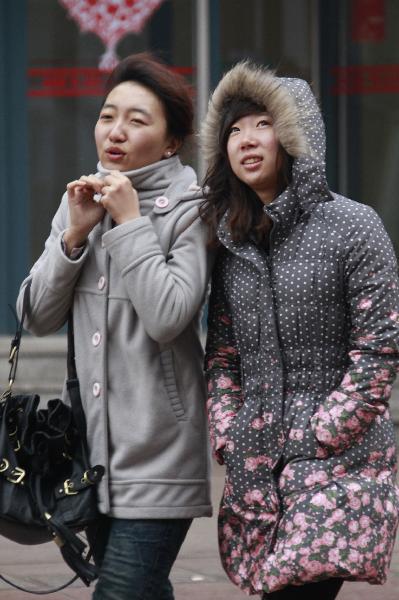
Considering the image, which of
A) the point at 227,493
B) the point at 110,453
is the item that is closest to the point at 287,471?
the point at 227,493

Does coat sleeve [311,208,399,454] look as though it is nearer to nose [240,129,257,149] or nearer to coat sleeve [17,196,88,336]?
nose [240,129,257,149]

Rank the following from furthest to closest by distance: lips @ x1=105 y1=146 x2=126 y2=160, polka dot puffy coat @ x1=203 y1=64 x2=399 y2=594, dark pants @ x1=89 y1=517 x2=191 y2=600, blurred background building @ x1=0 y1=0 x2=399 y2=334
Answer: blurred background building @ x1=0 y1=0 x2=399 y2=334 → lips @ x1=105 y1=146 x2=126 y2=160 → dark pants @ x1=89 y1=517 x2=191 y2=600 → polka dot puffy coat @ x1=203 y1=64 x2=399 y2=594

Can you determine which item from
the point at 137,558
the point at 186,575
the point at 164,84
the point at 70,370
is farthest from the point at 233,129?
the point at 186,575

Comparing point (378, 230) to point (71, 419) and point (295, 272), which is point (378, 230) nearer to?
point (295, 272)

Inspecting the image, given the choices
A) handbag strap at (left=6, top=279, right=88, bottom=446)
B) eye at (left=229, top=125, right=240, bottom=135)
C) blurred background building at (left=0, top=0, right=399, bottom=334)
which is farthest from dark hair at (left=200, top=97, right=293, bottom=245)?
blurred background building at (left=0, top=0, right=399, bottom=334)

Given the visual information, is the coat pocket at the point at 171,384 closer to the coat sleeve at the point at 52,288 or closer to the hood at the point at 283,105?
the coat sleeve at the point at 52,288

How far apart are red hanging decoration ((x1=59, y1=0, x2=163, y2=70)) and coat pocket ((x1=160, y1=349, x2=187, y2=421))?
19.2 feet

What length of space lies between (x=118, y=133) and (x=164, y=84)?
0.64 feet

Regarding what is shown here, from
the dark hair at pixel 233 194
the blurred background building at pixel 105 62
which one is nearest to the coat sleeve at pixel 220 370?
the dark hair at pixel 233 194

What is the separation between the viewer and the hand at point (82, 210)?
3.75 m

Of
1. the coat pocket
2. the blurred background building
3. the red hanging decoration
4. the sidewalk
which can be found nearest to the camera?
the coat pocket

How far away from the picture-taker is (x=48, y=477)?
373 centimetres

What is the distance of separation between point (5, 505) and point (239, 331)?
0.77m

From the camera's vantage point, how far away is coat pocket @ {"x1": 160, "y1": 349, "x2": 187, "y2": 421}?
3730 mm
